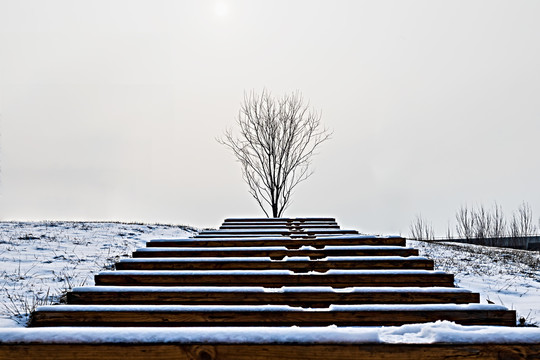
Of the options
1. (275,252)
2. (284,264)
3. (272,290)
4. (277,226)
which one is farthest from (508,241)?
→ (272,290)

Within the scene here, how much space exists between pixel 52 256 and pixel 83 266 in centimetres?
114

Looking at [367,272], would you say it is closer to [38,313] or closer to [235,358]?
[235,358]

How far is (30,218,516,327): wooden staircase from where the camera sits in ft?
7.43

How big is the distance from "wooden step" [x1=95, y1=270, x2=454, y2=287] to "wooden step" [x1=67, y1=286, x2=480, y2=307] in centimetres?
32

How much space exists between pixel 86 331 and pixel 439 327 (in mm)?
1403

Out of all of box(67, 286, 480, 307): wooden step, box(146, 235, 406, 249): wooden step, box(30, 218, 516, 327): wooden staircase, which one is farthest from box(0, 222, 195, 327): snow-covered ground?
box(67, 286, 480, 307): wooden step

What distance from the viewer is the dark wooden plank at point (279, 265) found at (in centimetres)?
338

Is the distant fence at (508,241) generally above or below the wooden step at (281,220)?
below

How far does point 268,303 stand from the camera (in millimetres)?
2602

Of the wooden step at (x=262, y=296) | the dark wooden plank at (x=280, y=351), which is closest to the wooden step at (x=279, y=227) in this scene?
the wooden step at (x=262, y=296)

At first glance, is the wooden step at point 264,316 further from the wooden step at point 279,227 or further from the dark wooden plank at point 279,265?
the wooden step at point 279,227

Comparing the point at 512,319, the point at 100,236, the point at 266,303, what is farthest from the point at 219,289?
the point at 100,236

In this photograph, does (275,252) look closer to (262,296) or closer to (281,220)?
(262,296)

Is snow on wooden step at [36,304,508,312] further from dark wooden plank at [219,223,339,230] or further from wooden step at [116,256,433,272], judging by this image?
dark wooden plank at [219,223,339,230]
